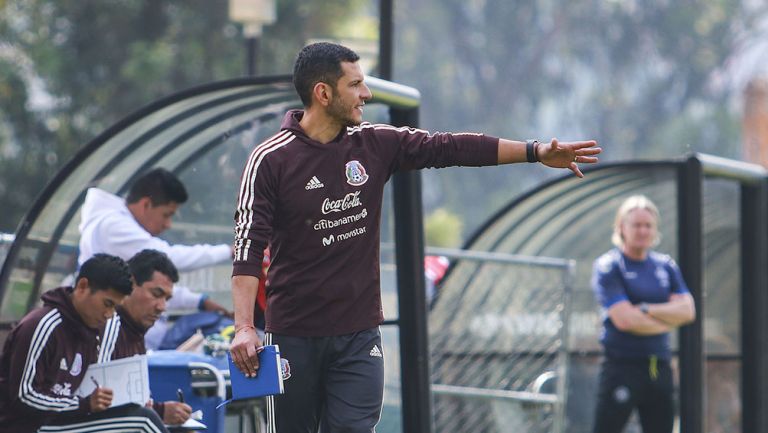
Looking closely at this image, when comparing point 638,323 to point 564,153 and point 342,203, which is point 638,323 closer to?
point 564,153

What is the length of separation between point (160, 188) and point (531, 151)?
2744mm

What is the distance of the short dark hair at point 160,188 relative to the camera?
7.80 metres

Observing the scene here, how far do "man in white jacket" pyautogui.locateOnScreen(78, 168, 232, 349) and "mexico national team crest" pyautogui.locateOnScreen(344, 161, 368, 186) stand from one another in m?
2.27

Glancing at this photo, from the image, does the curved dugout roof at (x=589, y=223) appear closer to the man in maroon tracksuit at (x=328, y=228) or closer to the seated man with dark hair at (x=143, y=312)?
the seated man with dark hair at (x=143, y=312)

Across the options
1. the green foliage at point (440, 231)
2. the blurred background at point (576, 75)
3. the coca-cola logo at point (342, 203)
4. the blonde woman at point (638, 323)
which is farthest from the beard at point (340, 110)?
the blurred background at point (576, 75)

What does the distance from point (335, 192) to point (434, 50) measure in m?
47.2

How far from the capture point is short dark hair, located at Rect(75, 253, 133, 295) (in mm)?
6582

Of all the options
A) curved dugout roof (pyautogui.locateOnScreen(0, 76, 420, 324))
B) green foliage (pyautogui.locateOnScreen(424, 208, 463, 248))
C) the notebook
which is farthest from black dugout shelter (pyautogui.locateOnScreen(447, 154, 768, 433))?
green foliage (pyautogui.locateOnScreen(424, 208, 463, 248))

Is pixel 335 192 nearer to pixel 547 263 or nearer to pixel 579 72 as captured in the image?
pixel 547 263

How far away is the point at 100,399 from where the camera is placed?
644cm

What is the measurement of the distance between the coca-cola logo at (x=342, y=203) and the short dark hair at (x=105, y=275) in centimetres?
136

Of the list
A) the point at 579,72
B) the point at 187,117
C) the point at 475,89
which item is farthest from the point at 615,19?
the point at 187,117

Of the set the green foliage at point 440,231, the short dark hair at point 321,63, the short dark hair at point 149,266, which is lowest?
the short dark hair at point 149,266

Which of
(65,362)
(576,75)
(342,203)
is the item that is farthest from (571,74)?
(342,203)
